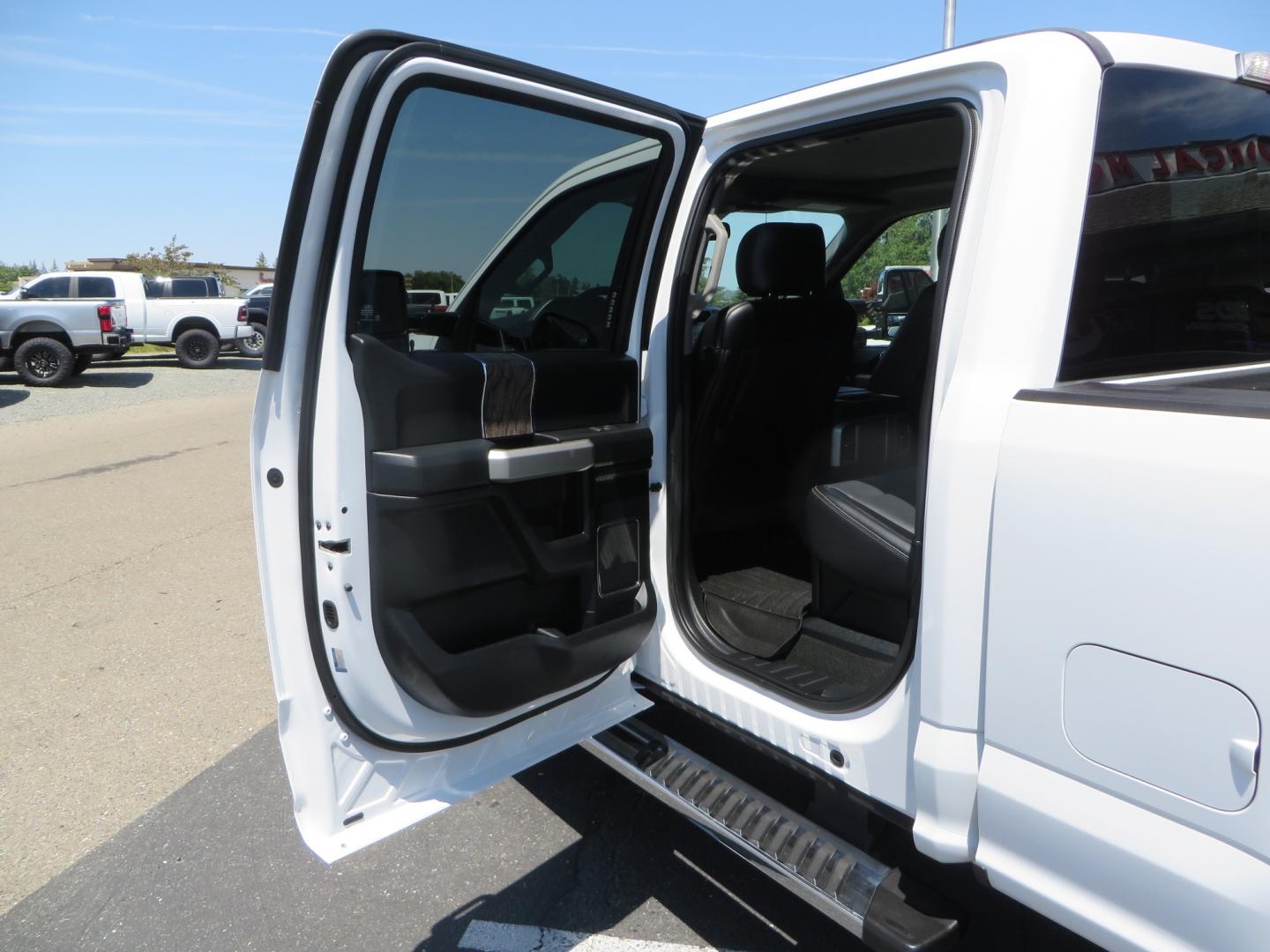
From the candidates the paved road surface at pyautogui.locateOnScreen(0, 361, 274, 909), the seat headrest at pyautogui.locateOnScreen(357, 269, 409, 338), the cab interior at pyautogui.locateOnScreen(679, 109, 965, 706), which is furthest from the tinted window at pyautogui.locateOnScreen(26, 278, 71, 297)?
the seat headrest at pyautogui.locateOnScreen(357, 269, 409, 338)

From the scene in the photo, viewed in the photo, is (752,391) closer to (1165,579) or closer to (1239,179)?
(1239,179)

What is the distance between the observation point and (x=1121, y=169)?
5.83 feet

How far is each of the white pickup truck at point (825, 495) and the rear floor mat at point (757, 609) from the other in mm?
15

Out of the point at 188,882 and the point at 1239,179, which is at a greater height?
the point at 1239,179

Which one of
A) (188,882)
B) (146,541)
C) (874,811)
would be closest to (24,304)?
(146,541)

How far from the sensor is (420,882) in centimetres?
272

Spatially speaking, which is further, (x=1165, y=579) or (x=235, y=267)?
(x=235, y=267)

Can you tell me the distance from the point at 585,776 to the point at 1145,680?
7.29ft

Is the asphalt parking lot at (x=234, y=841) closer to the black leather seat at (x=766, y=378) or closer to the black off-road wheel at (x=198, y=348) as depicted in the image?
the black leather seat at (x=766, y=378)

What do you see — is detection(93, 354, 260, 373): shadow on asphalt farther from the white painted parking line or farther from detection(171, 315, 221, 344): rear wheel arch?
the white painted parking line

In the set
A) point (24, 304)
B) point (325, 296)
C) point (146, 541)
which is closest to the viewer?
point (325, 296)

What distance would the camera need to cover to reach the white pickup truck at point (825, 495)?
1420 millimetres

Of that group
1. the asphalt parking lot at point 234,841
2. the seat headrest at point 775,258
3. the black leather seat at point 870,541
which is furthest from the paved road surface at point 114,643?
the seat headrest at point 775,258

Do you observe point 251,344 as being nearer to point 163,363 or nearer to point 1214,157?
point 163,363
